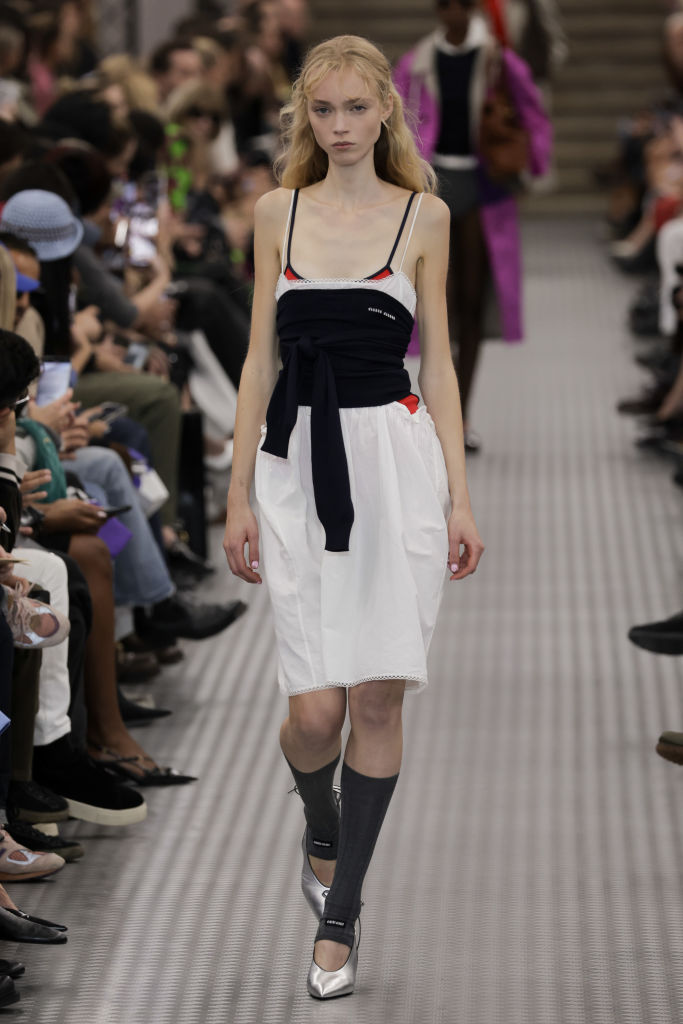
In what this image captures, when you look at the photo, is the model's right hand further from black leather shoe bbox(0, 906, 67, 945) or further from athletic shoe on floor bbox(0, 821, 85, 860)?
athletic shoe on floor bbox(0, 821, 85, 860)

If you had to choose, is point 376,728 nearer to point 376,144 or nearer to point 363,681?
point 363,681

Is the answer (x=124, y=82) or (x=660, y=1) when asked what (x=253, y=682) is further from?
(x=660, y=1)

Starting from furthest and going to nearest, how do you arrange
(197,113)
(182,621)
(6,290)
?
1. (197,113)
2. (182,621)
3. (6,290)

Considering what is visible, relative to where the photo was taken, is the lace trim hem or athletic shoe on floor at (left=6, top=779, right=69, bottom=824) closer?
the lace trim hem

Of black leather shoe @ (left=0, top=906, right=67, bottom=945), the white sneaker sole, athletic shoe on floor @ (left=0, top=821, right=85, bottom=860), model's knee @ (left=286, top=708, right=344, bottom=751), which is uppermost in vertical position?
model's knee @ (left=286, top=708, right=344, bottom=751)

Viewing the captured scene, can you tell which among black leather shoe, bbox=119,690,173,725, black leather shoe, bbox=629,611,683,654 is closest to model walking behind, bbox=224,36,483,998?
black leather shoe, bbox=119,690,173,725

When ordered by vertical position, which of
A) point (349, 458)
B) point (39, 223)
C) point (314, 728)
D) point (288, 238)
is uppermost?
point (288, 238)

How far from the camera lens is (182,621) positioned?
13.1 ft

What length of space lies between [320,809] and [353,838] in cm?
11

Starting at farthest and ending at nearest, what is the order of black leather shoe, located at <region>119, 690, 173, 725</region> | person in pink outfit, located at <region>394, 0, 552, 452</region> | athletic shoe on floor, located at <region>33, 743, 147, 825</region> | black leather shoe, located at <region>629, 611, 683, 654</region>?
1. person in pink outfit, located at <region>394, 0, 552, 452</region>
2. black leather shoe, located at <region>629, 611, 683, 654</region>
3. black leather shoe, located at <region>119, 690, 173, 725</region>
4. athletic shoe on floor, located at <region>33, 743, 147, 825</region>

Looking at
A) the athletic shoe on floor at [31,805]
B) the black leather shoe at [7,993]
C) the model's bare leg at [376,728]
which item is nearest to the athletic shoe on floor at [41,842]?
the athletic shoe on floor at [31,805]

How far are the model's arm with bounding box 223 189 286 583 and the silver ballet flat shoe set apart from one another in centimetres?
56

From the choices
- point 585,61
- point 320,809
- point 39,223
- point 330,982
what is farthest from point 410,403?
point 585,61

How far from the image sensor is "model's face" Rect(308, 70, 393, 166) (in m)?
2.36
